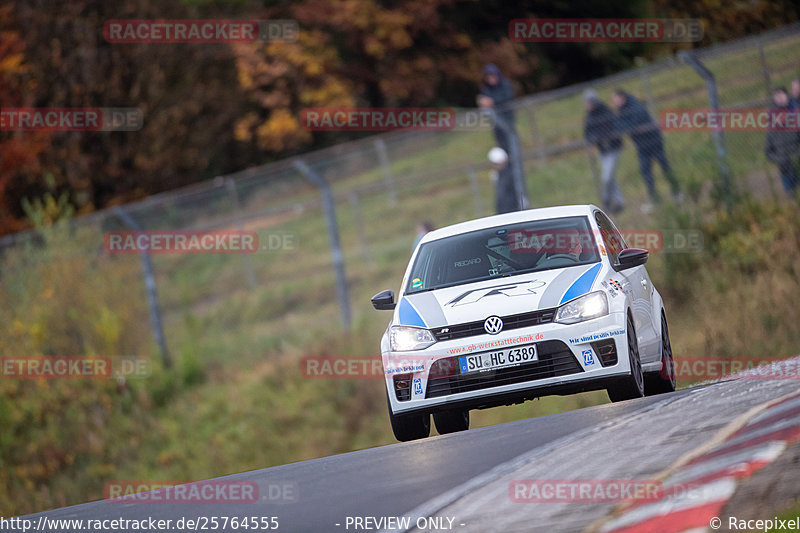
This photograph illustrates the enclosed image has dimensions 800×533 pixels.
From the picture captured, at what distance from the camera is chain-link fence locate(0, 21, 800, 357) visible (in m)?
18.5

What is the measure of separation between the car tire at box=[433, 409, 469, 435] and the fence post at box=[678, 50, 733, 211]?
23.1 ft

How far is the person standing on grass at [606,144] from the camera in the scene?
730 inches

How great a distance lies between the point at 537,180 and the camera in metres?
23.0

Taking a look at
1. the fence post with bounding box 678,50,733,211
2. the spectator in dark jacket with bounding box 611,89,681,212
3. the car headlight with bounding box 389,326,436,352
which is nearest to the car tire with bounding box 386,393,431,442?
the car headlight with bounding box 389,326,436,352

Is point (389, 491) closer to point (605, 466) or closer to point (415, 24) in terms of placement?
point (605, 466)

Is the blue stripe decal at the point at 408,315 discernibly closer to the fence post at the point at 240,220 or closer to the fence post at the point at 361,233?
the fence post at the point at 240,220

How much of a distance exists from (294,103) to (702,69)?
2222 centimetres

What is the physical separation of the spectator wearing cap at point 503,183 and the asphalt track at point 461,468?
19.8ft

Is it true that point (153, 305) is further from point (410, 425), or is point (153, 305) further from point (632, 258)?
point (632, 258)

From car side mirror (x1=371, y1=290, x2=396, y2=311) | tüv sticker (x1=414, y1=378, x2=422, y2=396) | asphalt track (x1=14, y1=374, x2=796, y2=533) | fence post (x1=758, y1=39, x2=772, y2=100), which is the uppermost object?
fence post (x1=758, y1=39, x2=772, y2=100)

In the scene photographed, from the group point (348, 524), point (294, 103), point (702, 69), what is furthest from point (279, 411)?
point (294, 103)

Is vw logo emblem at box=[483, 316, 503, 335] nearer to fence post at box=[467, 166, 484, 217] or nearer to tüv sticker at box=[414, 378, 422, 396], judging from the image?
tüv sticker at box=[414, 378, 422, 396]

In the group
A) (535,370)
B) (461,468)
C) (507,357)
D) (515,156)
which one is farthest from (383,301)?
(515,156)

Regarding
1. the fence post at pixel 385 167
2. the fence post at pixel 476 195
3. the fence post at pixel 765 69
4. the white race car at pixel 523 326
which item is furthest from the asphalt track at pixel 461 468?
the fence post at pixel 385 167
